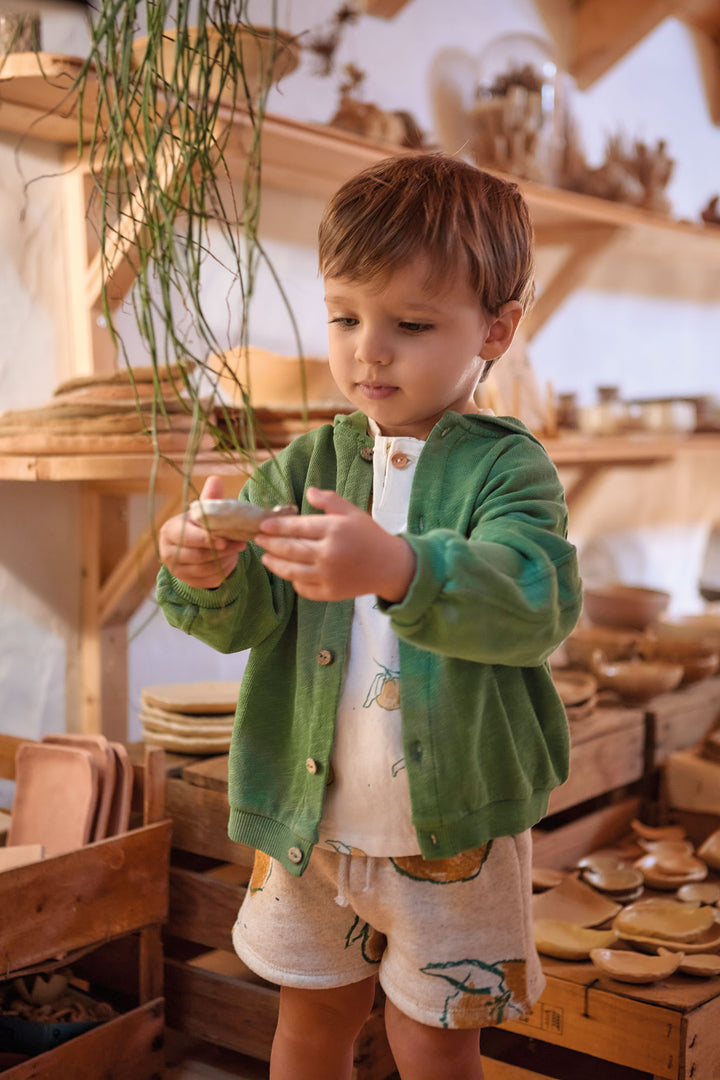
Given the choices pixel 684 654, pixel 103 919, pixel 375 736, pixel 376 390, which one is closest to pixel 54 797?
pixel 103 919

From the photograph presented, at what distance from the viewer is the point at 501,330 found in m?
0.98

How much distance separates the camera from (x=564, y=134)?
241 centimetres

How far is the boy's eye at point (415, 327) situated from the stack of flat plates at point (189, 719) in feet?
2.85

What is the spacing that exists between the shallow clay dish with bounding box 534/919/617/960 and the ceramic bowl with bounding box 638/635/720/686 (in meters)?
0.90

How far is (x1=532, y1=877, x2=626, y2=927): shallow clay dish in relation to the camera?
1569 millimetres

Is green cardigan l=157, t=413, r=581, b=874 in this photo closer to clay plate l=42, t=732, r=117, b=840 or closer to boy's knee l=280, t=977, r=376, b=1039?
boy's knee l=280, t=977, r=376, b=1039

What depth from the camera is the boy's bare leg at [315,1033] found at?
3.31ft

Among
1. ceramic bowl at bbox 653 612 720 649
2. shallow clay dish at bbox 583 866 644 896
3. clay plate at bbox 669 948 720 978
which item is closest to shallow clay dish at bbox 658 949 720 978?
clay plate at bbox 669 948 720 978

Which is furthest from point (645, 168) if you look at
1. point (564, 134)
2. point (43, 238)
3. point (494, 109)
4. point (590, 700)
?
point (43, 238)

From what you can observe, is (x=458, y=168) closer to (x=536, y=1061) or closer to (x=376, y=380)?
(x=376, y=380)

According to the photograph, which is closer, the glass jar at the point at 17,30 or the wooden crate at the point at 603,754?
the glass jar at the point at 17,30

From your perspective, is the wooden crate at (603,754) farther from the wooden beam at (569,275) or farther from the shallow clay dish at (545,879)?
the wooden beam at (569,275)

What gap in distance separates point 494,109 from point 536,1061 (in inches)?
68.2

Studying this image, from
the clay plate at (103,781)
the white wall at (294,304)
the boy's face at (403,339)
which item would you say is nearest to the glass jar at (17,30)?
the white wall at (294,304)
